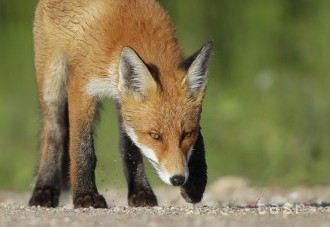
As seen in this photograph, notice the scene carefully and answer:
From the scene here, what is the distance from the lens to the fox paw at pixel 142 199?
29.9ft

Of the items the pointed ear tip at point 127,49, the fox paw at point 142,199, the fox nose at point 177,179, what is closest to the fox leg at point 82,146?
the fox paw at point 142,199

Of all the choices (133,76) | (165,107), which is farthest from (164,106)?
(133,76)

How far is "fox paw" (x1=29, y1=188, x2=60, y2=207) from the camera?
9561mm

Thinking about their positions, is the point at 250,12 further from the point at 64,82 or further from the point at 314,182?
the point at 64,82

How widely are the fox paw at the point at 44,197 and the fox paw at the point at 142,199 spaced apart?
0.93 meters

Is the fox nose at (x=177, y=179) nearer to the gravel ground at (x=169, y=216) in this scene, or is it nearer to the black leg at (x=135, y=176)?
the gravel ground at (x=169, y=216)

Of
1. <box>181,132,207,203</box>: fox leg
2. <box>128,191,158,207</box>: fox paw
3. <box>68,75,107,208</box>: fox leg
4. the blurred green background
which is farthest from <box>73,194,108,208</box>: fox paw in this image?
the blurred green background

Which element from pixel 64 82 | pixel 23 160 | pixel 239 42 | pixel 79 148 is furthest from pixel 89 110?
pixel 239 42

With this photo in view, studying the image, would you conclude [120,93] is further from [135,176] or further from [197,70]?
[135,176]

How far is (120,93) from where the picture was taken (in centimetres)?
868

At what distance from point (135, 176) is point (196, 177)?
0.63 meters

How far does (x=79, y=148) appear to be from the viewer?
9016mm

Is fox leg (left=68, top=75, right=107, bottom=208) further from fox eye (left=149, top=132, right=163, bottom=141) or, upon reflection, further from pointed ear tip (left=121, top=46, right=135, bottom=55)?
fox eye (left=149, top=132, right=163, bottom=141)

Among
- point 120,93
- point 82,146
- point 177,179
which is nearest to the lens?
point 177,179
